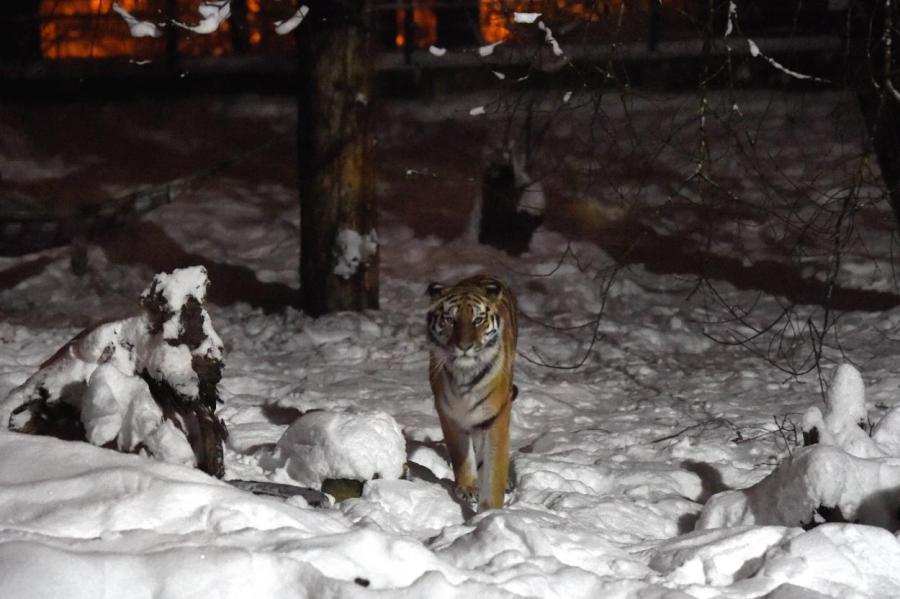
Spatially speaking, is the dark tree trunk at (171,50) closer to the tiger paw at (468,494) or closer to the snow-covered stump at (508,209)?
the snow-covered stump at (508,209)

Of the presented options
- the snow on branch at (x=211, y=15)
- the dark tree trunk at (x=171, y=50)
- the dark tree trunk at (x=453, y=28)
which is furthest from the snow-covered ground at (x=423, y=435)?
the dark tree trunk at (x=453, y=28)

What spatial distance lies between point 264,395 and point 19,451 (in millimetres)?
3166

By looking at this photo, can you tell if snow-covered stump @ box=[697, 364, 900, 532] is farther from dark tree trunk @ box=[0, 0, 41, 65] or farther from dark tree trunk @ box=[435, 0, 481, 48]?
dark tree trunk @ box=[0, 0, 41, 65]

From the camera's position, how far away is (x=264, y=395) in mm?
7523

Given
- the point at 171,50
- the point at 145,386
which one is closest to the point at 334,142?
the point at 145,386

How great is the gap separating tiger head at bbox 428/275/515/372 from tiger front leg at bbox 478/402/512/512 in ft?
1.05

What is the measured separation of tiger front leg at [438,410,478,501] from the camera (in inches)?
229

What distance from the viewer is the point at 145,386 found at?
493 cm

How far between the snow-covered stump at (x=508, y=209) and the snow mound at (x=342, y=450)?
6289mm

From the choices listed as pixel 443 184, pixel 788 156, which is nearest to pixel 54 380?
pixel 443 184

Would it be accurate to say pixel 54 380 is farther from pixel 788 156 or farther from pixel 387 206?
pixel 788 156

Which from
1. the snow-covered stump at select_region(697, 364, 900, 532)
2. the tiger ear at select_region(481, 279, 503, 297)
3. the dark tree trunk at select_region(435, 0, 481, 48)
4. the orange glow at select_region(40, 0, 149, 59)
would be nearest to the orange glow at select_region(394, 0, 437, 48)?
the dark tree trunk at select_region(435, 0, 481, 48)

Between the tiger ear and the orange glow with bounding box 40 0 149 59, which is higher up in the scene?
the orange glow with bounding box 40 0 149 59

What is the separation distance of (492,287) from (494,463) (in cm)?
90
